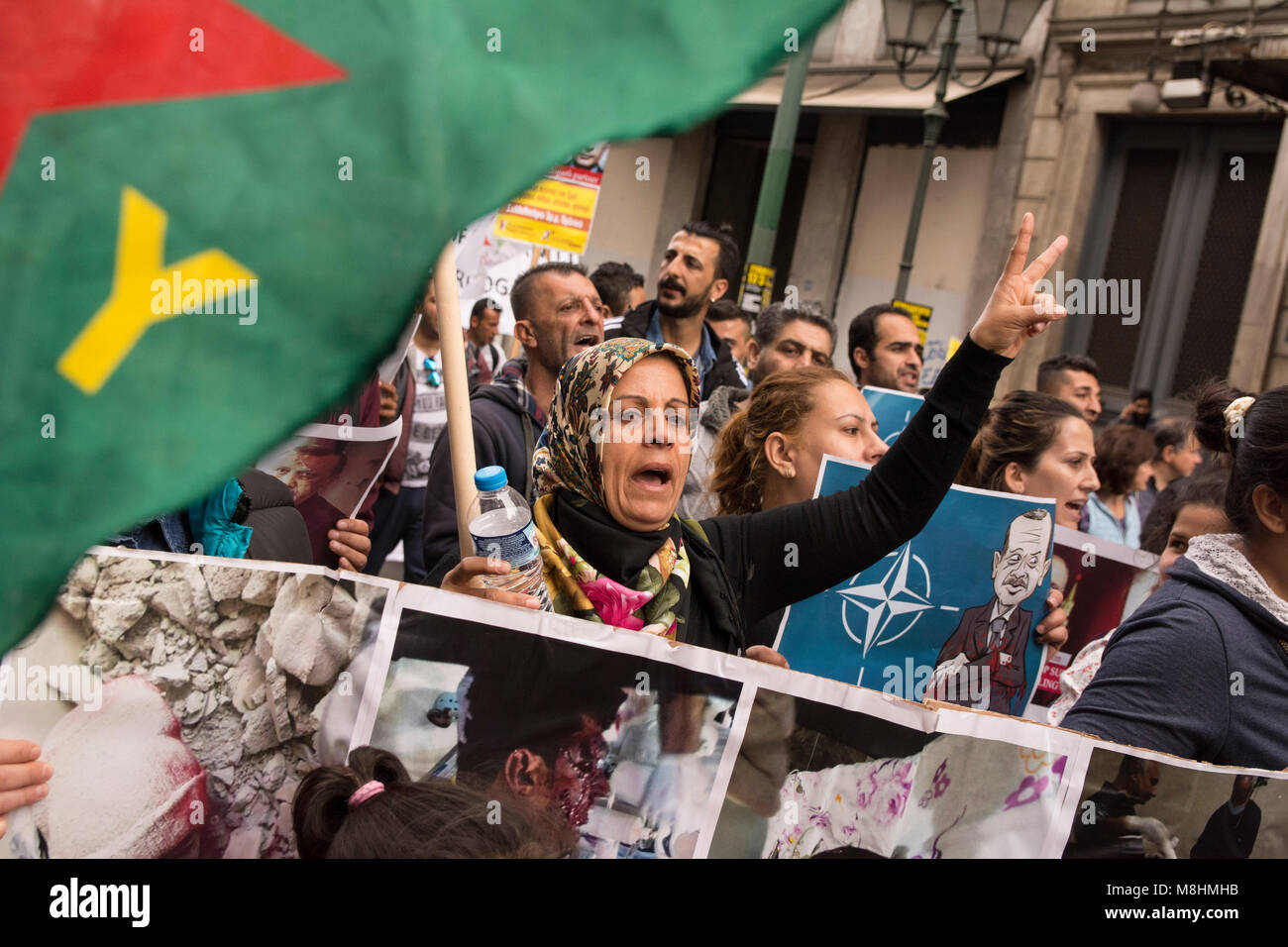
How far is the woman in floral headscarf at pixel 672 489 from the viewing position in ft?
7.33

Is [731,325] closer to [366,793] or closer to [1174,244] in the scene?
[366,793]

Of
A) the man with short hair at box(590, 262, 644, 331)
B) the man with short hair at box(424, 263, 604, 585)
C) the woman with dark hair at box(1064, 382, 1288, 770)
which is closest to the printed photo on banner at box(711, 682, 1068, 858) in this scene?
the woman with dark hair at box(1064, 382, 1288, 770)

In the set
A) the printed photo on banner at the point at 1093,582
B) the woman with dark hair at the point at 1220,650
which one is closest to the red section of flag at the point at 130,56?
the woman with dark hair at the point at 1220,650

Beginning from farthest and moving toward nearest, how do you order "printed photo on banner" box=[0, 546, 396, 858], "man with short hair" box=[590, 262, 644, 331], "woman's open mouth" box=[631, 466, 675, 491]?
1. "man with short hair" box=[590, 262, 644, 331]
2. "woman's open mouth" box=[631, 466, 675, 491]
3. "printed photo on banner" box=[0, 546, 396, 858]

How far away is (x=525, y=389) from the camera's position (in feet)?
12.5

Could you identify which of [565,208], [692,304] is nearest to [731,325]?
[565,208]

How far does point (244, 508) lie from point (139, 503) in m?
1.44

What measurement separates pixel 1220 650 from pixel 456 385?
122 cm

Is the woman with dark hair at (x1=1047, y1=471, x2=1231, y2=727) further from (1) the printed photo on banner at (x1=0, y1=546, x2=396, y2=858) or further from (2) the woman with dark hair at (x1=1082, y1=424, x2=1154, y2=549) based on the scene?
(1) the printed photo on banner at (x1=0, y1=546, x2=396, y2=858)

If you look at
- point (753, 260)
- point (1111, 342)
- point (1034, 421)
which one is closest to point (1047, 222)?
point (1111, 342)

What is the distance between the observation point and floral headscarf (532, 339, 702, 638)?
2215 millimetres

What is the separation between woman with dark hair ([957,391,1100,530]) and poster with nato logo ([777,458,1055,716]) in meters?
0.60
